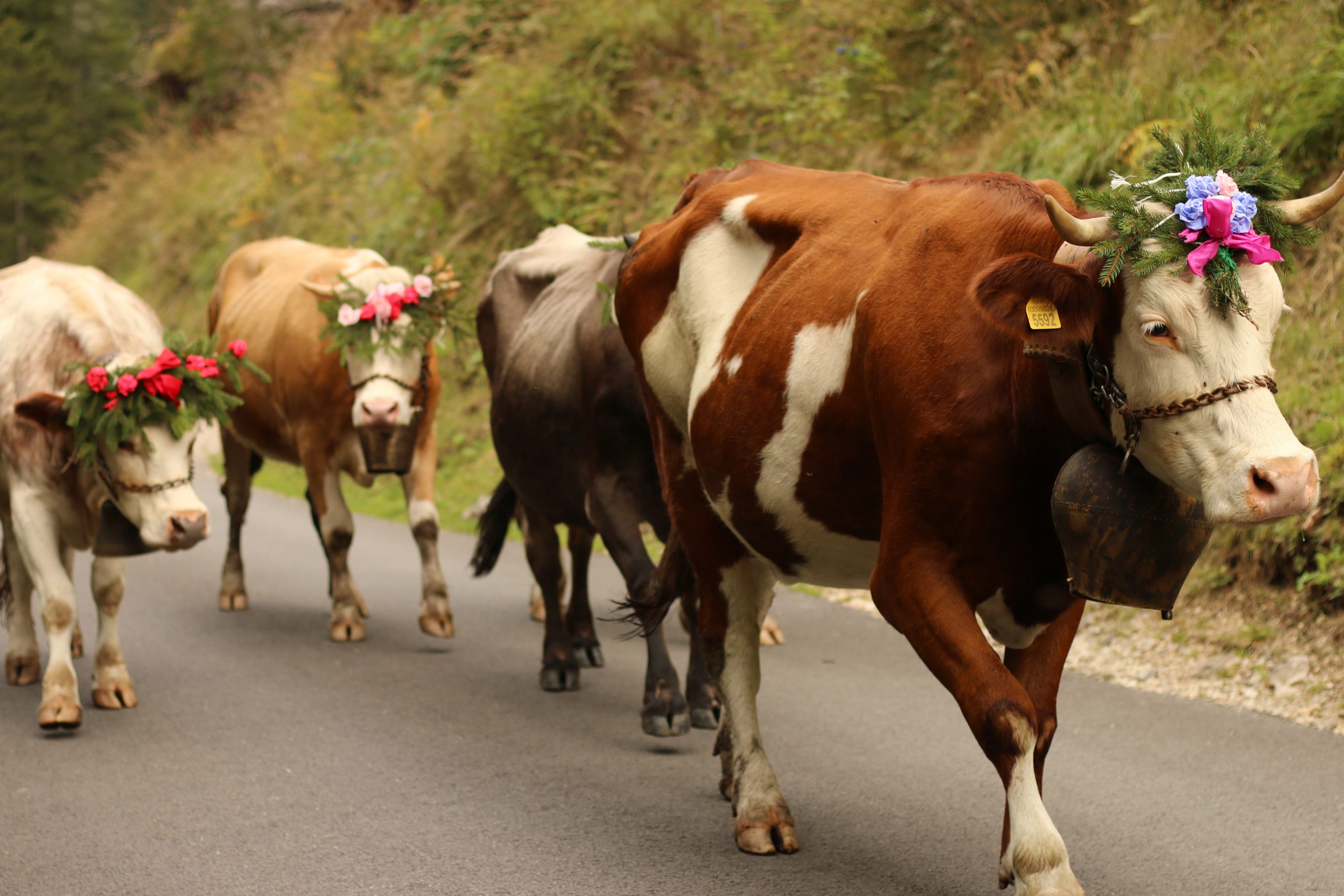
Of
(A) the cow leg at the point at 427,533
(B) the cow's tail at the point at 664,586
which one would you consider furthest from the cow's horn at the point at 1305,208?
(A) the cow leg at the point at 427,533

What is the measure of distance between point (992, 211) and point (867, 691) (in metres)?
3.38

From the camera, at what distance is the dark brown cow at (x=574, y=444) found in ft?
20.1

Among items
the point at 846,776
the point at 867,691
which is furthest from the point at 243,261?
the point at 846,776

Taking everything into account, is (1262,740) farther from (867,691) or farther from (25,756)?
(25,756)

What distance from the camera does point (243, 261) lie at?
10.7m

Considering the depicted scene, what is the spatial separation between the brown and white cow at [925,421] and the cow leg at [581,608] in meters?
2.44

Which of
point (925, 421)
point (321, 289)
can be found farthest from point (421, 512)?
point (925, 421)

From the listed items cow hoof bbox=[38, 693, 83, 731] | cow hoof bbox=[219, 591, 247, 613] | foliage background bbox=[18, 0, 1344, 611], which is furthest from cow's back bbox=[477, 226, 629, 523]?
cow hoof bbox=[219, 591, 247, 613]

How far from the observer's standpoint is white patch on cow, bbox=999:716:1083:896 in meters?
→ 3.32

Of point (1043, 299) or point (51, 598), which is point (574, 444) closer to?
point (51, 598)

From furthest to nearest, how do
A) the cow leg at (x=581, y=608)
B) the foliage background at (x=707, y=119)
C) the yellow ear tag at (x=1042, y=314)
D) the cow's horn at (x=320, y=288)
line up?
the foliage background at (x=707, y=119), the cow's horn at (x=320, y=288), the cow leg at (x=581, y=608), the yellow ear tag at (x=1042, y=314)

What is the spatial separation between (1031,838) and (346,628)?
544 centimetres

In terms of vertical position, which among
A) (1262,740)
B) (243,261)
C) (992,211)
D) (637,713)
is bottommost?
(637,713)

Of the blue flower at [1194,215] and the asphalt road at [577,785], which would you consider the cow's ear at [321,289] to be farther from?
the blue flower at [1194,215]
